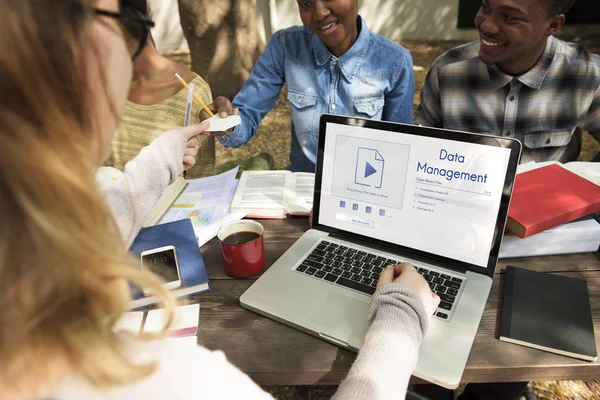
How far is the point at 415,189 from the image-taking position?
3.67 feet

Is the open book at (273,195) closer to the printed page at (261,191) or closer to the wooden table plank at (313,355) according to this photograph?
the printed page at (261,191)

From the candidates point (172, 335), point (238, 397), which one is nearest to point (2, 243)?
point (238, 397)

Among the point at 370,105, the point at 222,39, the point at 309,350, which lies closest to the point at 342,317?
the point at 309,350

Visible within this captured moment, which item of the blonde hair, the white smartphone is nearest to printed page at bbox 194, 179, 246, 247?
the white smartphone

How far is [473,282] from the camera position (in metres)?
1.07

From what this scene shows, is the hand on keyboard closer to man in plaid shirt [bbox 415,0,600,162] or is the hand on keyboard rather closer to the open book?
the open book

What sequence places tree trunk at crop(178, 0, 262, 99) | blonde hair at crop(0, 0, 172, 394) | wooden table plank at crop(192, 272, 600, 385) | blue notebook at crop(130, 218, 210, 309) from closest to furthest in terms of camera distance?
blonde hair at crop(0, 0, 172, 394)
wooden table plank at crop(192, 272, 600, 385)
blue notebook at crop(130, 218, 210, 309)
tree trunk at crop(178, 0, 262, 99)

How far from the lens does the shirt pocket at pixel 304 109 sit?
2.19 meters

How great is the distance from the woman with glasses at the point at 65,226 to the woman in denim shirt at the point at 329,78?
1.52 meters

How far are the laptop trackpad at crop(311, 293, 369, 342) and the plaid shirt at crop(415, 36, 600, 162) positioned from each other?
1436 millimetres

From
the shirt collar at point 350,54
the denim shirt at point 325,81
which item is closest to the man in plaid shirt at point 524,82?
the denim shirt at point 325,81

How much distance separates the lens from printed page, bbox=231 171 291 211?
147 centimetres

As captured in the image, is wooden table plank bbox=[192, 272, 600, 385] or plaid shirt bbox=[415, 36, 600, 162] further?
plaid shirt bbox=[415, 36, 600, 162]

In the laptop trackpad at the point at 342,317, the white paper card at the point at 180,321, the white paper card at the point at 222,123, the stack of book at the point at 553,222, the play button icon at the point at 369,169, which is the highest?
the white paper card at the point at 222,123
